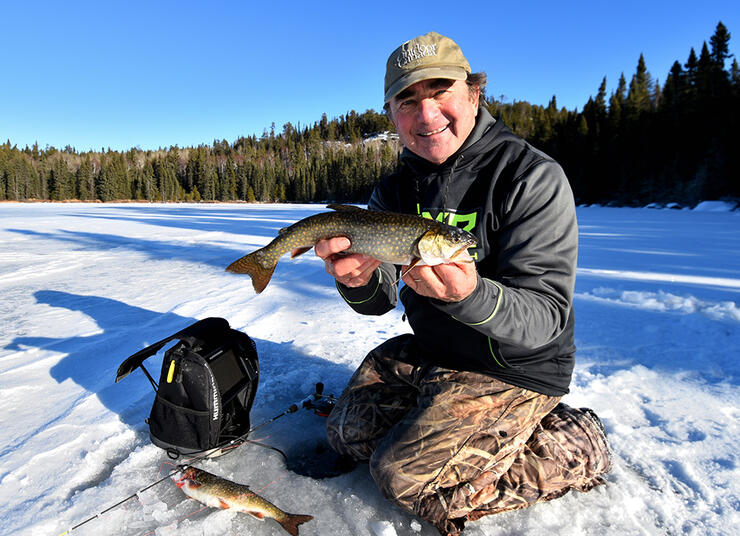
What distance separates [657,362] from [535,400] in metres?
2.19

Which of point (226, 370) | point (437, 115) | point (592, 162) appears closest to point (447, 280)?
point (437, 115)

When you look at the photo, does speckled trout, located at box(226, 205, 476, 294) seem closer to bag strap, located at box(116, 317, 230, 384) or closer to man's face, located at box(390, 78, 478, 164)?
bag strap, located at box(116, 317, 230, 384)

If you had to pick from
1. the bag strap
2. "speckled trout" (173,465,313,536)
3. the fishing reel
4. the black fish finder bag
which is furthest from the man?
the bag strap

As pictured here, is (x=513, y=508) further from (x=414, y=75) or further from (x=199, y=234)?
(x=199, y=234)

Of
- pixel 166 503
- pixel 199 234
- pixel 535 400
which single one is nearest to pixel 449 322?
pixel 535 400

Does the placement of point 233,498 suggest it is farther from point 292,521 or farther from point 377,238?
point 377,238

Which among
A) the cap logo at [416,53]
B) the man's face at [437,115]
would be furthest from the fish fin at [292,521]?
the cap logo at [416,53]

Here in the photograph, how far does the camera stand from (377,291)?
306 cm

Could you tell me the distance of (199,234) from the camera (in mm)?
15922

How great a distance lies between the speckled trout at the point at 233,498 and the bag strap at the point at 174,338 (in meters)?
0.72

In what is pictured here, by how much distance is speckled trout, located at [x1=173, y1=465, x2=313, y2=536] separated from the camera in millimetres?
2123

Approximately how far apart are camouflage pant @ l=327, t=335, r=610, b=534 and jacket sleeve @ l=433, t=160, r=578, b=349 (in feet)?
1.66

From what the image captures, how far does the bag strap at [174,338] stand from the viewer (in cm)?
264

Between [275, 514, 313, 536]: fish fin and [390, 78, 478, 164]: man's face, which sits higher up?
[390, 78, 478, 164]: man's face
